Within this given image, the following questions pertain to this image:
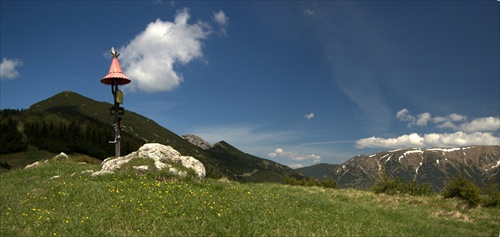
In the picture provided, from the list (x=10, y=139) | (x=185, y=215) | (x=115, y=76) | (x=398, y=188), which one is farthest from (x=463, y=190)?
(x=10, y=139)

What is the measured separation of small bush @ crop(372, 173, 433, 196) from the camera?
2888 centimetres

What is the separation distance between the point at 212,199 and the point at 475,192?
18864 mm

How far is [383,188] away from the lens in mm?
29922

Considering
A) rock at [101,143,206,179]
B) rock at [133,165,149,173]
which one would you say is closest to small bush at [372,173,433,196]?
rock at [101,143,206,179]

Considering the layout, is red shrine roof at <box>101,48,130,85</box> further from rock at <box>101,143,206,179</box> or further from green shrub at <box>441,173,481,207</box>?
green shrub at <box>441,173,481,207</box>

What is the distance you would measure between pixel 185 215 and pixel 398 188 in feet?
76.1

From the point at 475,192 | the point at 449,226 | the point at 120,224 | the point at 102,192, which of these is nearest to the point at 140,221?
the point at 120,224

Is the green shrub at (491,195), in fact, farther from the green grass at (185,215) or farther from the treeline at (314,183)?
the treeline at (314,183)

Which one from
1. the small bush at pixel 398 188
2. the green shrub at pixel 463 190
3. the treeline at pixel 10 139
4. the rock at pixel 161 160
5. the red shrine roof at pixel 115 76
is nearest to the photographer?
the rock at pixel 161 160

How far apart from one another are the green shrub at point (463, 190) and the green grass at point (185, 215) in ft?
6.52

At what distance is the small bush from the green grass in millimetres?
8229

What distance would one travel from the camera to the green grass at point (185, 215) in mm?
11203

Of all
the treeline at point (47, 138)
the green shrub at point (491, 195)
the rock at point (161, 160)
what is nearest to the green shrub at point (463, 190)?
the green shrub at point (491, 195)

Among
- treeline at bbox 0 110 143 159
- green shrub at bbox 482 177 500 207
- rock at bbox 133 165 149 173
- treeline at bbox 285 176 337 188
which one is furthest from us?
treeline at bbox 0 110 143 159
